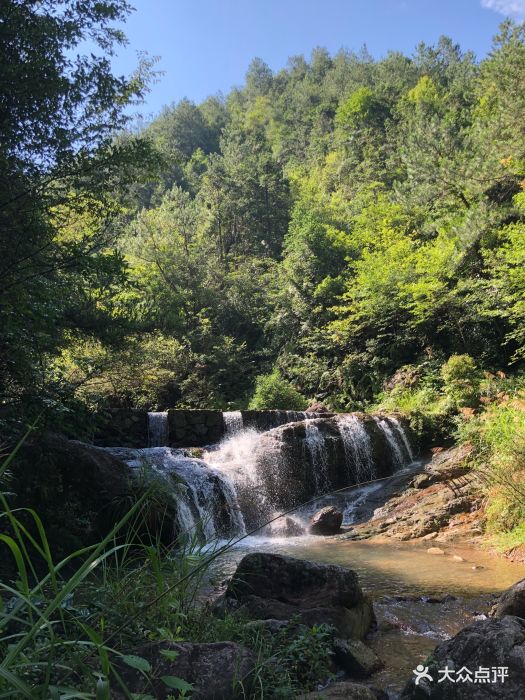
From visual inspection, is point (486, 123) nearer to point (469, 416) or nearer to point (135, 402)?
point (469, 416)

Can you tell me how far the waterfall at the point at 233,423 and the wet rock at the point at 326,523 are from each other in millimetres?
5432

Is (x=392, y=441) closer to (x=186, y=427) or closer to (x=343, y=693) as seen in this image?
(x=186, y=427)

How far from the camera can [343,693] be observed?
2.86 m

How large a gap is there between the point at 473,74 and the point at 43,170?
4555 centimetres

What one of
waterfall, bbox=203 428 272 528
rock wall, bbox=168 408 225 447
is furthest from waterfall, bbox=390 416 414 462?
rock wall, bbox=168 408 225 447

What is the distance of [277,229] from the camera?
32594 millimetres

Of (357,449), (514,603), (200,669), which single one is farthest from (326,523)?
(200,669)

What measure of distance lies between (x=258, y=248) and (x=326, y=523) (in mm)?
23705

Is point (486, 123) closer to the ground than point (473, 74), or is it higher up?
closer to the ground

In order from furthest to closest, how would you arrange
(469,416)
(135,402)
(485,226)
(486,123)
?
(486,123) → (135,402) → (485,226) → (469,416)

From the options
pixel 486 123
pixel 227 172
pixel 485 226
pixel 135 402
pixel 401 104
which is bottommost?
pixel 135 402

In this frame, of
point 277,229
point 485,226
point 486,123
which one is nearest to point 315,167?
point 277,229

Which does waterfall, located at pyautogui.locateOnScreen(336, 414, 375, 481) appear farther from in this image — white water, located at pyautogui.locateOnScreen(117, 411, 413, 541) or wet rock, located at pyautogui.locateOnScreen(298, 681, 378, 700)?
wet rock, located at pyautogui.locateOnScreen(298, 681, 378, 700)

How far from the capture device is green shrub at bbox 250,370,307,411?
18422mm
